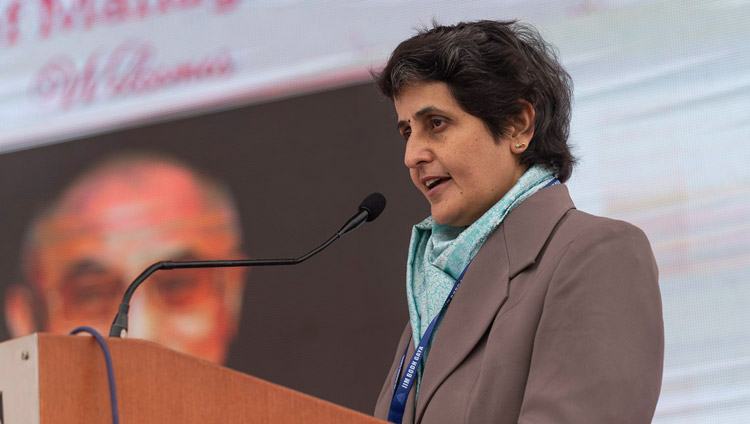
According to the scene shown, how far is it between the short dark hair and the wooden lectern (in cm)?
81

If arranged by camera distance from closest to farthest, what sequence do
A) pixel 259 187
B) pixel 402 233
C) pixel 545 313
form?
pixel 545 313 → pixel 402 233 → pixel 259 187

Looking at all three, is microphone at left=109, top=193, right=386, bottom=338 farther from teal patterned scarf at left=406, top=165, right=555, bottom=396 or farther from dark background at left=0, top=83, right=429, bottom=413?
dark background at left=0, top=83, right=429, bottom=413

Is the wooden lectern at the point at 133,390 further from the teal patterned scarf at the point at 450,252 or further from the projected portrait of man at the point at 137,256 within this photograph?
the projected portrait of man at the point at 137,256

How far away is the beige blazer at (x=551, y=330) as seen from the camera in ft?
4.28

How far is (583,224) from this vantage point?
149 centimetres

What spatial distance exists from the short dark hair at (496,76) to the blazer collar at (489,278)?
0.14m

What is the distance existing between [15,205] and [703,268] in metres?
2.18

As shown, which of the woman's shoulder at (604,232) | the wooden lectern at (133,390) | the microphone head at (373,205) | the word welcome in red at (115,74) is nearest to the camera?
the wooden lectern at (133,390)

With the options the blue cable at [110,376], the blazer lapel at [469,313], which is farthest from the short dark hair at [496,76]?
the blue cable at [110,376]

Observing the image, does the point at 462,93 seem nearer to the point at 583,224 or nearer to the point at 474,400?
Answer: the point at 583,224

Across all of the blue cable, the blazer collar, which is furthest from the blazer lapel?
the blue cable

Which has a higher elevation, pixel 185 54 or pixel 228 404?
pixel 185 54

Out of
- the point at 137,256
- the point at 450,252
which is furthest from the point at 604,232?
A: the point at 137,256

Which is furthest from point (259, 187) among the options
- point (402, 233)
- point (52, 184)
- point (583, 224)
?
point (583, 224)
